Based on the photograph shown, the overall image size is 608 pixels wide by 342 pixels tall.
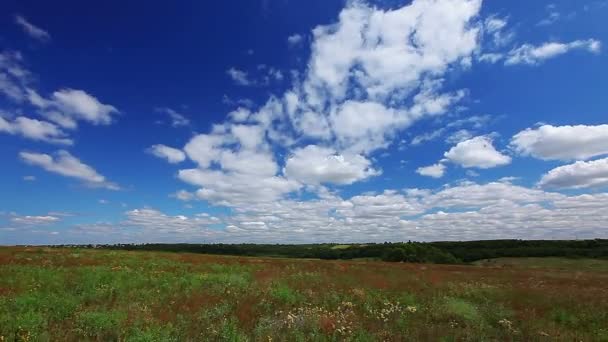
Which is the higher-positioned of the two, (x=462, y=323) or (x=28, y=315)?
(x=28, y=315)

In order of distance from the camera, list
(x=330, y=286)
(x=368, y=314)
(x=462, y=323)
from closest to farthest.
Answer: (x=462, y=323) → (x=368, y=314) → (x=330, y=286)

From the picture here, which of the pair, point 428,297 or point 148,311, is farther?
point 428,297

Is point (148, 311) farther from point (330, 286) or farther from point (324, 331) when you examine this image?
point (330, 286)

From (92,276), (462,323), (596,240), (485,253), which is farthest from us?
(596,240)

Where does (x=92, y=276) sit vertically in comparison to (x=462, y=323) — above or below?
above

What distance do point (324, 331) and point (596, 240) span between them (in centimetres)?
13248

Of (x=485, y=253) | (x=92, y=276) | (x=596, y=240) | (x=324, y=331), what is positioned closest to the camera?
(x=324, y=331)

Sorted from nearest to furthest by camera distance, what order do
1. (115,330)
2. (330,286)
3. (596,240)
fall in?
1. (115,330)
2. (330,286)
3. (596,240)

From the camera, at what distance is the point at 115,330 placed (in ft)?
30.8

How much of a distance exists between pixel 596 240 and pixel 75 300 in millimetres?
135987

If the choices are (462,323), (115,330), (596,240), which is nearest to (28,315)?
(115,330)

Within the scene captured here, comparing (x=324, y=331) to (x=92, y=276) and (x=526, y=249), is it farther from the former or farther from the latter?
(x=526, y=249)

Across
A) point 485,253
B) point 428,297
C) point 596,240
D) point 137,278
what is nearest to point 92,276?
point 137,278

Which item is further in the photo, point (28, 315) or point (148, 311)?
point (148, 311)
